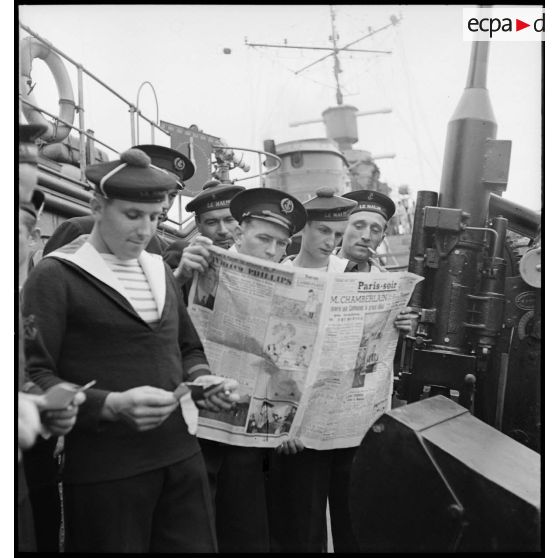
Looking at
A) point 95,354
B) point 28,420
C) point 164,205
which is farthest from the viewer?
point 164,205

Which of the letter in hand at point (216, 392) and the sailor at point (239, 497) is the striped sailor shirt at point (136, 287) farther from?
the sailor at point (239, 497)

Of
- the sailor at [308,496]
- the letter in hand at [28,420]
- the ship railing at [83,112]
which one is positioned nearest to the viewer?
the letter in hand at [28,420]

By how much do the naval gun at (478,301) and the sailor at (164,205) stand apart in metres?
1.33

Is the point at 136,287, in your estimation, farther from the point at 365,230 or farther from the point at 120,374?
the point at 365,230

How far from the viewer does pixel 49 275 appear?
1552 mm

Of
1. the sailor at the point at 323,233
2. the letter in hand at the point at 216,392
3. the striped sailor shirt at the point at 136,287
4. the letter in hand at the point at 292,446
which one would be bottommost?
the letter in hand at the point at 292,446

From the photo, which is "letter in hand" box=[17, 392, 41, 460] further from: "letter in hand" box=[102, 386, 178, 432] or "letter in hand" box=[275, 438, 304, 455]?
"letter in hand" box=[275, 438, 304, 455]

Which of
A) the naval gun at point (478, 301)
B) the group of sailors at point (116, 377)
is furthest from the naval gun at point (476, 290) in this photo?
the group of sailors at point (116, 377)

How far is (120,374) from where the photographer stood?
5.22 feet

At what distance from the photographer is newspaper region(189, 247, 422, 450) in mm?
1969

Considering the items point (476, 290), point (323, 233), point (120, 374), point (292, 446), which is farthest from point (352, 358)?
point (476, 290)

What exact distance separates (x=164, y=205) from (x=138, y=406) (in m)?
1.21

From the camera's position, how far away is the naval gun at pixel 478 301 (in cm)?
290

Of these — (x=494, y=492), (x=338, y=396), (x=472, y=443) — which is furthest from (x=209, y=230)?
(x=494, y=492)
